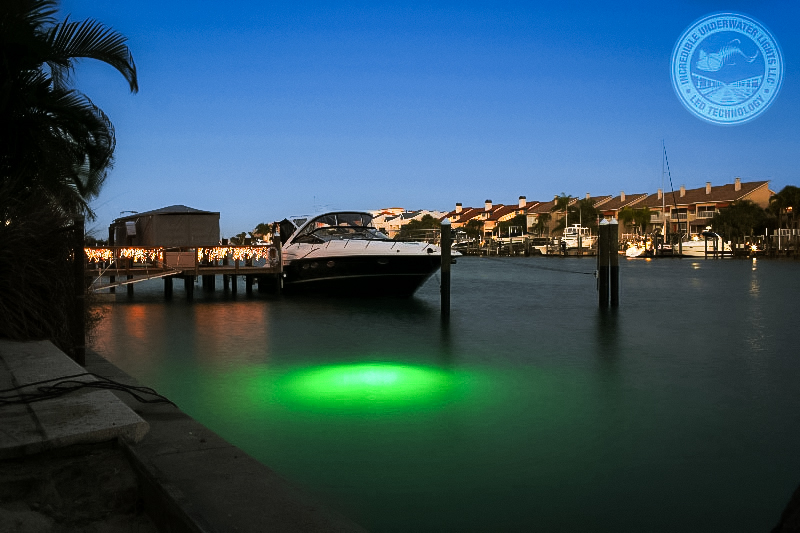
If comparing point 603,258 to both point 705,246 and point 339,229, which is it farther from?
point 705,246

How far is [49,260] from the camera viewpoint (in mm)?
8469

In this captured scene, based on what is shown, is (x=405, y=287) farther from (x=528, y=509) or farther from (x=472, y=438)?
(x=528, y=509)

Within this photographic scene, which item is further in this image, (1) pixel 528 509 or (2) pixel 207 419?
(2) pixel 207 419

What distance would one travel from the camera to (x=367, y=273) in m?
27.2

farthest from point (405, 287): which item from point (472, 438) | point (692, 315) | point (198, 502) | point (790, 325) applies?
point (198, 502)

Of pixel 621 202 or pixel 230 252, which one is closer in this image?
pixel 230 252

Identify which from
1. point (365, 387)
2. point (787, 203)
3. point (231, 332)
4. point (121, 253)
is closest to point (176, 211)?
point (121, 253)

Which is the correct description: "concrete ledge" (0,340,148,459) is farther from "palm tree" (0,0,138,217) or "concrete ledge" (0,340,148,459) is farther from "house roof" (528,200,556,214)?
"house roof" (528,200,556,214)

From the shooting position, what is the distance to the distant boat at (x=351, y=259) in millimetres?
26812

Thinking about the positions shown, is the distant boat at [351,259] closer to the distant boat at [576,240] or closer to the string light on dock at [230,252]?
the string light on dock at [230,252]

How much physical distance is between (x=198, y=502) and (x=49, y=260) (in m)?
5.07

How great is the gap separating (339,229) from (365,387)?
1721 cm

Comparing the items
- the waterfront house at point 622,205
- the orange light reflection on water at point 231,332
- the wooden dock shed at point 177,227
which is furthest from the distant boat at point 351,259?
the waterfront house at point 622,205

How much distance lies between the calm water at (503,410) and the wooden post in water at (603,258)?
60.2 inches
